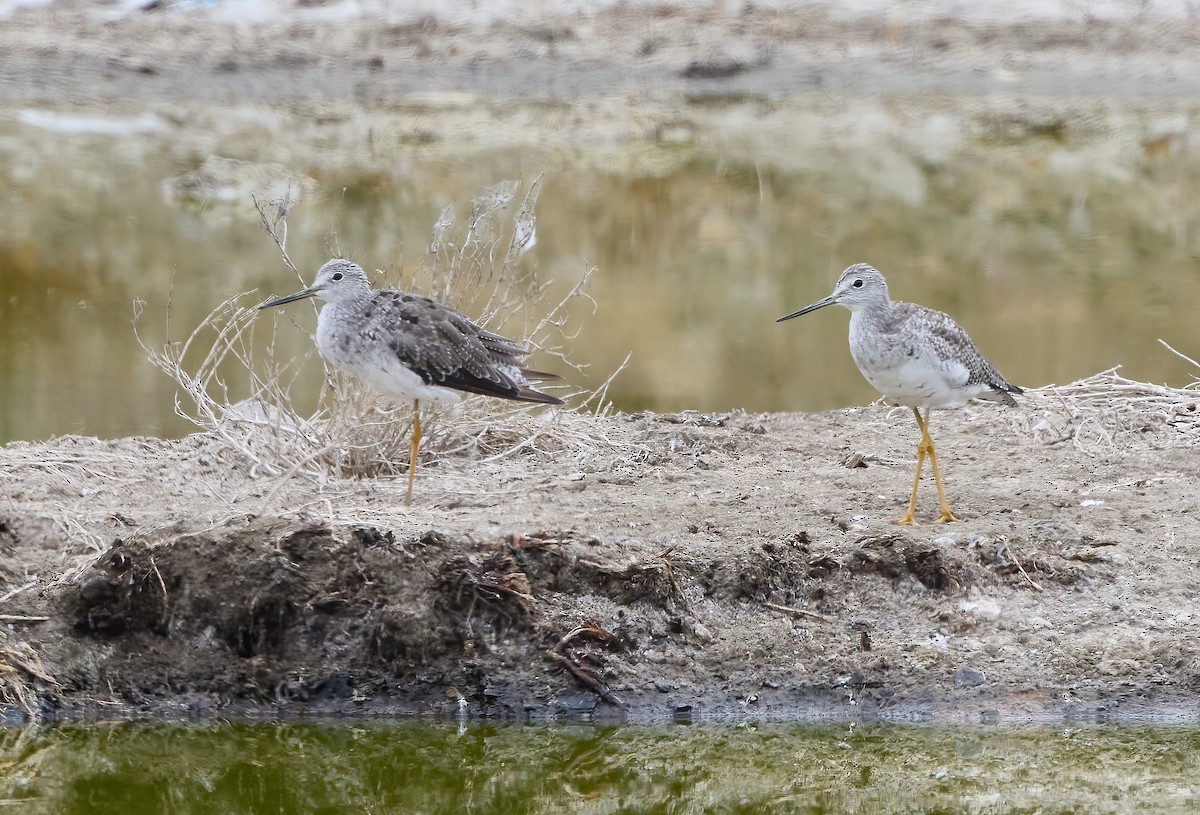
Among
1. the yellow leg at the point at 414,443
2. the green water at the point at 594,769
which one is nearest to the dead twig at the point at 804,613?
the green water at the point at 594,769

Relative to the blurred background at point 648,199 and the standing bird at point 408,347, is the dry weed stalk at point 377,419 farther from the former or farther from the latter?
the blurred background at point 648,199

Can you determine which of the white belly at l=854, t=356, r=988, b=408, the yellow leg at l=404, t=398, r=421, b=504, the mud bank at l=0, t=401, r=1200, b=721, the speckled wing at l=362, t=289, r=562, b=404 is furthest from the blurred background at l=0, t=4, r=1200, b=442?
the white belly at l=854, t=356, r=988, b=408

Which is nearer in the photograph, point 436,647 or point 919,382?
point 436,647

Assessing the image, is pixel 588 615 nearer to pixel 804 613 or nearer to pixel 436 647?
pixel 436 647

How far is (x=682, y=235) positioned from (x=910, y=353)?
9.97 meters

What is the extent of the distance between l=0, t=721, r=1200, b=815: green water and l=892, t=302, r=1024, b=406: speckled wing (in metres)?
1.77

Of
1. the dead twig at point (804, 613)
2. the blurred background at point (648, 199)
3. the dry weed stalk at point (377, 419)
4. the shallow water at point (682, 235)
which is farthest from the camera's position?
the blurred background at point (648, 199)

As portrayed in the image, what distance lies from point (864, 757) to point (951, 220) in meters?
12.5

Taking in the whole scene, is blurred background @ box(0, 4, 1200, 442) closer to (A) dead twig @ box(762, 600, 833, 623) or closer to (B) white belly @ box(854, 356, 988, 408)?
(B) white belly @ box(854, 356, 988, 408)

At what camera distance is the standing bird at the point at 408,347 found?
23.1 feet

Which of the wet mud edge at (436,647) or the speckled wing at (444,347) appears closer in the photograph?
the wet mud edge at (436,647)

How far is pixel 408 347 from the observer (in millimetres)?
7047

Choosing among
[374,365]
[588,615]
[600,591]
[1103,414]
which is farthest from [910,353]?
[374,365]

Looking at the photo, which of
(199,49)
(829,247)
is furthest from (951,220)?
(199,49)
